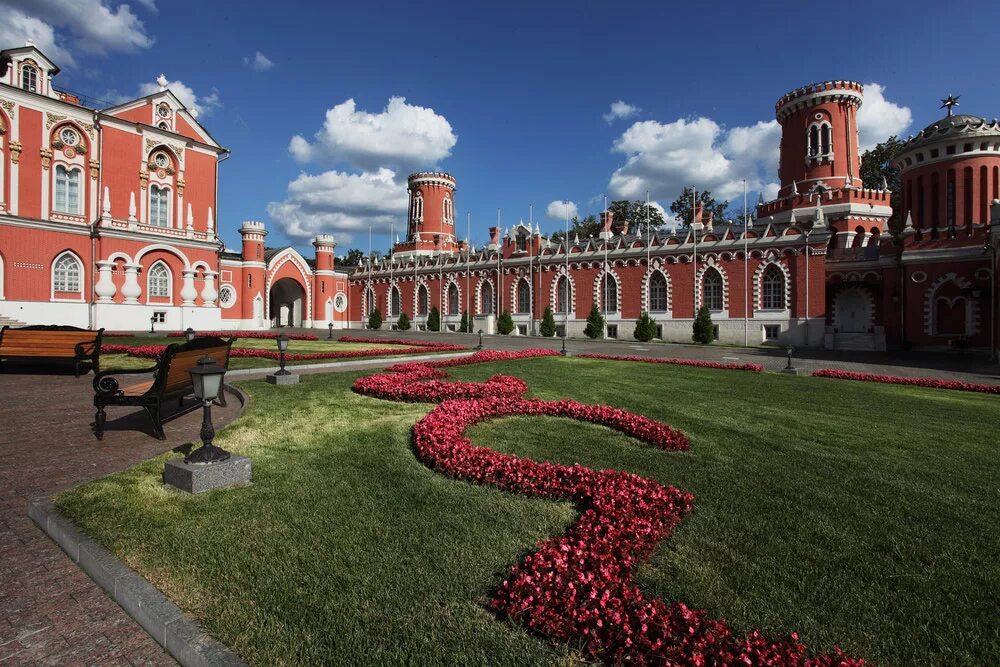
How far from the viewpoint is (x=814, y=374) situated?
14.7 metres

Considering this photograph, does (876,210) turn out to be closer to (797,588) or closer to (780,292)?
(780,292)

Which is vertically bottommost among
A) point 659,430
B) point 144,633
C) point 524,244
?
point 144,633

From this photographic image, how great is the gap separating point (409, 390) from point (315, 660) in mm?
6660

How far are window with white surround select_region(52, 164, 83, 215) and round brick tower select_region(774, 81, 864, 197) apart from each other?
4511cm

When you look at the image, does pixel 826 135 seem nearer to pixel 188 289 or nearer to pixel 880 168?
pixel 880 168

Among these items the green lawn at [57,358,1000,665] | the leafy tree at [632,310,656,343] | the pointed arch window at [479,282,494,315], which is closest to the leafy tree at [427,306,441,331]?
the pointed arch window at [479,282,494,315]

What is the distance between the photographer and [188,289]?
3127 cm

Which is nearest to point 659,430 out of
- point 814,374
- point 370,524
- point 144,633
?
point 370,524

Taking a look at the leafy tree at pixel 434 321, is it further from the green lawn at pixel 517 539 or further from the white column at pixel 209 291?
the green lawn at pixel 517 539

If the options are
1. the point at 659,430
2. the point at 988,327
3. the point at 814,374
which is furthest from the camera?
the point at 988,327

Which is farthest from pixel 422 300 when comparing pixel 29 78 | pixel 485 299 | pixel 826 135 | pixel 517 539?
pixel 517 539

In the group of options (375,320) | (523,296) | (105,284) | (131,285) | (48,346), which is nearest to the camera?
(48,346)

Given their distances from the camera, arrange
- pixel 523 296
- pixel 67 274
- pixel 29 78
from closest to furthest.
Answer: pixel 29 78
pixel 67 274
pixel 523 296

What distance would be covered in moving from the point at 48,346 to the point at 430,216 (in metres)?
43.4
